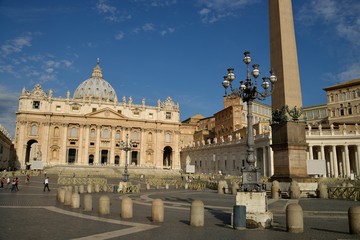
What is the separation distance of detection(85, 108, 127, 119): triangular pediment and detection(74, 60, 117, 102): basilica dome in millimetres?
26521

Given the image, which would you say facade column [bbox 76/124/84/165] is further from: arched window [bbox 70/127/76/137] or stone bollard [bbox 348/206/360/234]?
stone bollard [bbox 348/206/360/234]

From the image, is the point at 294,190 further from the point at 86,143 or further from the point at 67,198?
the point at 86,143

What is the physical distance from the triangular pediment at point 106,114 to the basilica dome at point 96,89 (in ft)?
87.0

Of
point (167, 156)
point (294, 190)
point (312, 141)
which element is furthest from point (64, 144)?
point (294, 190)

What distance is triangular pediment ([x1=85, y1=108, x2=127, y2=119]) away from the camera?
7381 centimetres

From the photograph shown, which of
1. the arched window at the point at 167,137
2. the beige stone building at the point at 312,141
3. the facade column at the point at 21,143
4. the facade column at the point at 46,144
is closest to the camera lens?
the beige stone building at the point at 312,141

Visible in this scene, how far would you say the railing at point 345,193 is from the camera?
15151mm

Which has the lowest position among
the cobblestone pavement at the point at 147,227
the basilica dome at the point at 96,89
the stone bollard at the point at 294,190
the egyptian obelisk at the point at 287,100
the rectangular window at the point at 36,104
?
the cobblestone pavement at the point at 147,227

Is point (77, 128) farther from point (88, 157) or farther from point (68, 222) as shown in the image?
point (68, 222)

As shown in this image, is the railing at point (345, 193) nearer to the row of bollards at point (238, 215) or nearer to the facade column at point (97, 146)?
the row of bollards at point (238, 215)

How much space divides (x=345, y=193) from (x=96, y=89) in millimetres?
96080

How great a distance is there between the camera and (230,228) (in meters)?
7.86

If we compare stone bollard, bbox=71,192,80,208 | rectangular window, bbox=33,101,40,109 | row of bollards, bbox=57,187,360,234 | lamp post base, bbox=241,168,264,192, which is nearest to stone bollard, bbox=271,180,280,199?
lamp post base, bbox=241,168,264,192

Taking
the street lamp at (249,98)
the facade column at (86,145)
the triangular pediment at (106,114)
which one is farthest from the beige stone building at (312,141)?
the facade column at (86,145)
